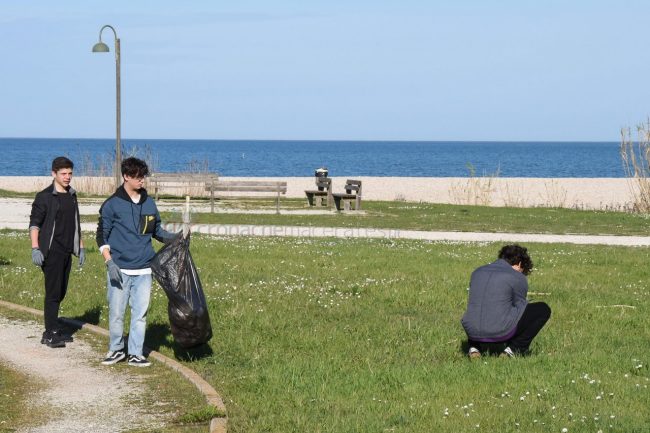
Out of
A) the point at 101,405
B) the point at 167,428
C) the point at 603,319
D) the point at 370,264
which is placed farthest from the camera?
the point at 370,264

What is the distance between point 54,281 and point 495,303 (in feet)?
13.3

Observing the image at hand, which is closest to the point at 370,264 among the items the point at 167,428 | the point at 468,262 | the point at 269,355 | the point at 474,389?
the point at 468,262

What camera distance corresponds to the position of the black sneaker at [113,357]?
9.07 m

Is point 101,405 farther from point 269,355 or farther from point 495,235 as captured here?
point 495,235

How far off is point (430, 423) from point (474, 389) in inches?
39.9

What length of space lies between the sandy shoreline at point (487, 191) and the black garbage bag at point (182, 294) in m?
26.3

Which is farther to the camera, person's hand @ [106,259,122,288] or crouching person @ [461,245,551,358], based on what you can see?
crouching person @ [461,245,551,358]

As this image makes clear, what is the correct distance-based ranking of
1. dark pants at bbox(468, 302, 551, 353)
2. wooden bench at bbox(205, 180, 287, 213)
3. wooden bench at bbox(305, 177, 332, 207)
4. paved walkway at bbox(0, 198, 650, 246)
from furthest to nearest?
wooden bench at bbox(305, 177, 332, 207)
wooden bench at bbox(205, 180, 287, 213)
paved walkway at bbox(0, 198, 650, 246)
dark pants at bbox(468, 302, 551, 353)

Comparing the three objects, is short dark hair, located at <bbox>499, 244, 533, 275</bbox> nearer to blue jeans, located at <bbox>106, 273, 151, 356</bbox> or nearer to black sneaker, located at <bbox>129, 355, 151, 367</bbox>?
blue jeans, located at <bbox>106, 273, 151, 356</bbox>

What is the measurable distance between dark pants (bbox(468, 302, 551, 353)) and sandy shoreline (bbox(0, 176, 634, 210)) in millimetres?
24709

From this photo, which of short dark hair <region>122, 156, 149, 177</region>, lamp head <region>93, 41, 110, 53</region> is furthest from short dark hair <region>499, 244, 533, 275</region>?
lamp head <region>93, 41, 110, 53</region>

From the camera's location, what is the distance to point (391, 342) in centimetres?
1003

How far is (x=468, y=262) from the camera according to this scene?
1641 centimetres

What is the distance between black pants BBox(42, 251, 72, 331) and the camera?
968 centimetres
